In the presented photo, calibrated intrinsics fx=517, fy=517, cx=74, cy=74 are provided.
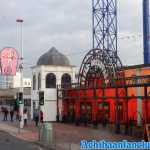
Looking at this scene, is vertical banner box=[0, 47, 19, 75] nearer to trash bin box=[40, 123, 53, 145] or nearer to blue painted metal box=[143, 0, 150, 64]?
trash bin box=[40, 123, 53, 145]

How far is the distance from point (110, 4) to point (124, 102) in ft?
56.2

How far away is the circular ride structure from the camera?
44.7 m

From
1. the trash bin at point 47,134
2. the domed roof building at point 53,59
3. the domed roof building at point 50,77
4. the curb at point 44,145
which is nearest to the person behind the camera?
the curb at point 44,145

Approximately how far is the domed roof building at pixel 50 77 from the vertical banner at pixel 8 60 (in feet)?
28.6

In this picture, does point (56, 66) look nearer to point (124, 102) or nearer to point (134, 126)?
point (124, 102)

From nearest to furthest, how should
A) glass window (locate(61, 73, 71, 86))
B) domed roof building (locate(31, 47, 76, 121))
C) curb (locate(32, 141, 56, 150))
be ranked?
curb (locate(32, 141, 56, 150))
domed roof building (locate(31, 47, 76, 121))
glass window (locate(61, 73, 71, 86))

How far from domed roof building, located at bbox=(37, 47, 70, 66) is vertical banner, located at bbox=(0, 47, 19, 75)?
458 inches

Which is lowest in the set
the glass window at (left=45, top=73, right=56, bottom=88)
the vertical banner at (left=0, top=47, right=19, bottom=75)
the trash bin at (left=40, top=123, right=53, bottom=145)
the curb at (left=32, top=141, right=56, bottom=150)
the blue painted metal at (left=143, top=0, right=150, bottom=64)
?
the curb at (left=32, top=141, right=56, bottom=150)

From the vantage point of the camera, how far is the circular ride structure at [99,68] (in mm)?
44656

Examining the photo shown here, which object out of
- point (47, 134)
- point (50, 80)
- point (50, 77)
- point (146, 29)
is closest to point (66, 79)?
point (50, 77)

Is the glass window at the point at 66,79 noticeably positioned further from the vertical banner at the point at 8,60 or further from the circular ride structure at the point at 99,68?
the vertical banner at the point at 8,60

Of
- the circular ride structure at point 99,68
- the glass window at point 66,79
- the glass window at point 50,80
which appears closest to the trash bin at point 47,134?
the circular ride structure at point 99,68

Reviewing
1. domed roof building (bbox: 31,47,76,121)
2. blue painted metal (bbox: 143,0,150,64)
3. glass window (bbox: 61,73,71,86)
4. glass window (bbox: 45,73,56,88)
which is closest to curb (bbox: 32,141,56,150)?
domed roof building (bbox: 31,47,76,121)

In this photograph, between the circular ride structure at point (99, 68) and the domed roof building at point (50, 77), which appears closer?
the circular ride structure at point (99, 68)
